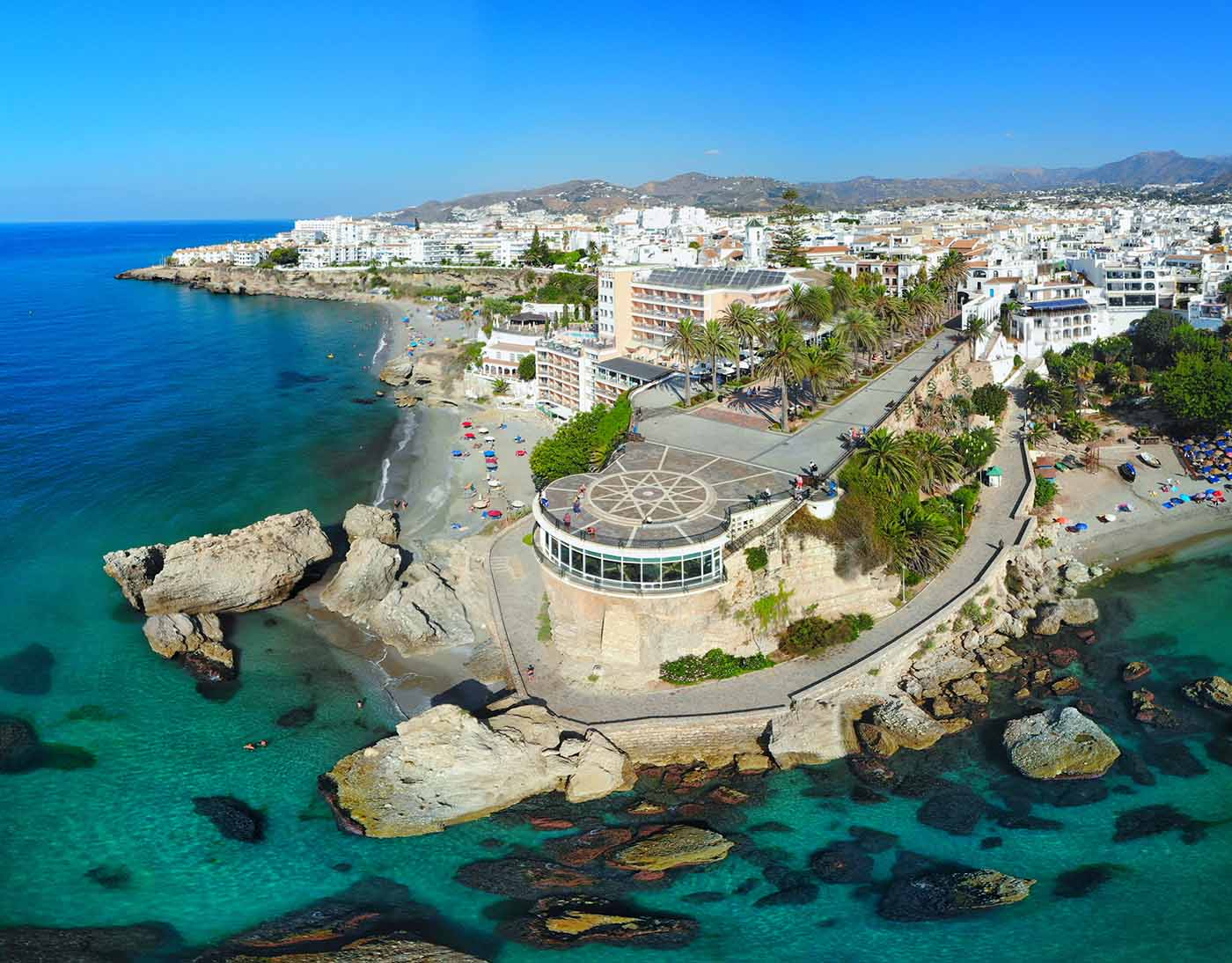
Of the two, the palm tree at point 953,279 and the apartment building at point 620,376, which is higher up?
the palm tree at point 953,279

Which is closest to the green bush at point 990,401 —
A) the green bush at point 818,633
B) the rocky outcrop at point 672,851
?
the green bush at point 818,633

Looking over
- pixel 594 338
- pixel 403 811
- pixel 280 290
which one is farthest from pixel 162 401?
pixel 280 290

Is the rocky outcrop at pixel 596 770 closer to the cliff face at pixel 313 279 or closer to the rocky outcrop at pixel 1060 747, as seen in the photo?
the rocky outcrop at pixel 1060 747

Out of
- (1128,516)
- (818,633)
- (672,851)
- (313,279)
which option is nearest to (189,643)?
(672,851)

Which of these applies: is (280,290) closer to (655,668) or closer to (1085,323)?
(1085,323)

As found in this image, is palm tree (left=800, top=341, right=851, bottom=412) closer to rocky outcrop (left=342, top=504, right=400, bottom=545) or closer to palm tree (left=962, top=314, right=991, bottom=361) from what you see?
palm tree (left=962, top=314, right=991, bottom=361)

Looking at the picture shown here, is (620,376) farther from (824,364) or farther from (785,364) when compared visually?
(785,364)

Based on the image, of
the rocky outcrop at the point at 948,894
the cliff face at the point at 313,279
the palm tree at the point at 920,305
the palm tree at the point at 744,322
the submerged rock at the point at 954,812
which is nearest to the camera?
the rocky outcrop at the point at 948,894

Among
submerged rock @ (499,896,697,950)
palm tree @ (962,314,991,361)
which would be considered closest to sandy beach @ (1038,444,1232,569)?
palm tree @ (962,314,991,361)
